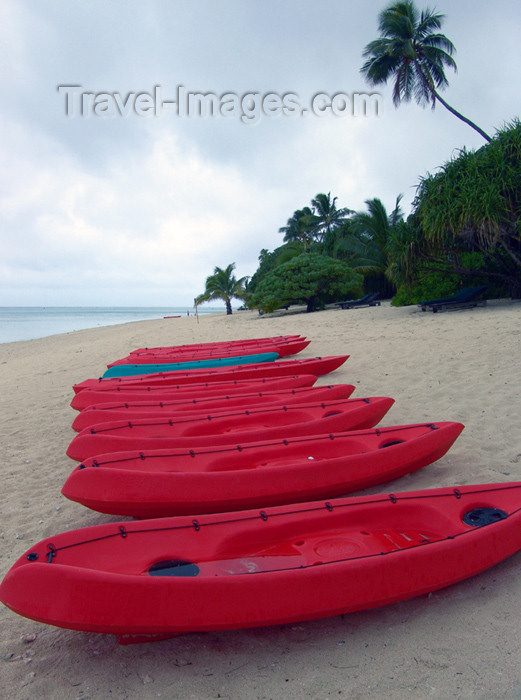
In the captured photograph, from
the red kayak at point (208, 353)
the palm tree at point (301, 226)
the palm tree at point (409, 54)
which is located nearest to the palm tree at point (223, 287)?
the palm tree at point (301, 226)

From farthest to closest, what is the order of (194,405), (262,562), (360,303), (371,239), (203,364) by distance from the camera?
1. (371,239)
2. (360,303)
3. (203,364)
4. (194,405)
5. (262,562)

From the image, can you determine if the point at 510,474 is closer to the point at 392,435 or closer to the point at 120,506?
the point at 392,435

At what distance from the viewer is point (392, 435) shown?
3.54m

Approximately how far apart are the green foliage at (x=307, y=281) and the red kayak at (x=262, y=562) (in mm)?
18156

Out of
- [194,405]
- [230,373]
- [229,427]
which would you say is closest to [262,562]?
[229,427]

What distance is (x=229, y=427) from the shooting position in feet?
13.9

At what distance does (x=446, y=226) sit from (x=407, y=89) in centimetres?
1132

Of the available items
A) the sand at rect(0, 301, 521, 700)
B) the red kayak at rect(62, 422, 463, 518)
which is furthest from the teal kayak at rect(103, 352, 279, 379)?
the red kayak at rect(62, 422, 463, 518)

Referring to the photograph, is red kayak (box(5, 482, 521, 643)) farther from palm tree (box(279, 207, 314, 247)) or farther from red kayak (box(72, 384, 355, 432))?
palm tree (box(279, 207, 314, 247))

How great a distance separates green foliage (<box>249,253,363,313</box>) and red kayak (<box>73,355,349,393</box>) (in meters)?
13.5

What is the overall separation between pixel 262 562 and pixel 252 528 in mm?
183

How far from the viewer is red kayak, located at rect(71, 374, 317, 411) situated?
17.4 feet

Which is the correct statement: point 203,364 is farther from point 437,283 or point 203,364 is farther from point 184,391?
point 437,283

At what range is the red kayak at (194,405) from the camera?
4.53 m
